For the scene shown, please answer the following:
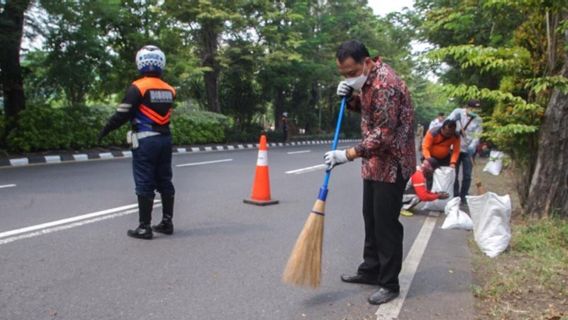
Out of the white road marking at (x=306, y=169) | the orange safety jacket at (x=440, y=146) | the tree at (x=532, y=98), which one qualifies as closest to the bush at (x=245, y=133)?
the white road marking at (x=306, y=169)

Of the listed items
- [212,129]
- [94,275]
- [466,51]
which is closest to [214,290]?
[94,275]

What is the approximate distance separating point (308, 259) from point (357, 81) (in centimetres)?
133

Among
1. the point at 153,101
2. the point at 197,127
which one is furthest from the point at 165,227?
the point at 197,127

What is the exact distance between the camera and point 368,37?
1451 inches

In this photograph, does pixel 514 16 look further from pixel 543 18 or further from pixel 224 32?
pixel 224 32

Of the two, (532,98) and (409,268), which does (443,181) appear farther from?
(409,268)

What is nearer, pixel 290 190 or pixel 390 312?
pixel 390 312

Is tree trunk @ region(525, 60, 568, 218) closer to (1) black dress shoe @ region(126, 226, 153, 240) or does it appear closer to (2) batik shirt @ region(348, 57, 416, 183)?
(2) batik shirt @ region(348, 57, 416, 183)

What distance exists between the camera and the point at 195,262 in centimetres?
447

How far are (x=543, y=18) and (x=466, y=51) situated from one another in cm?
152

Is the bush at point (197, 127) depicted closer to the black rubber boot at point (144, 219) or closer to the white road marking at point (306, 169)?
the white road marking at point (306, 169)

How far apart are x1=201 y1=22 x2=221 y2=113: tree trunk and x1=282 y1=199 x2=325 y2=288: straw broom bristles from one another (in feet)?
69.0

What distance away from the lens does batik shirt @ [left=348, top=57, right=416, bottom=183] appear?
141 inches

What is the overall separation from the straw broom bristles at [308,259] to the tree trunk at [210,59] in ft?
69.0
